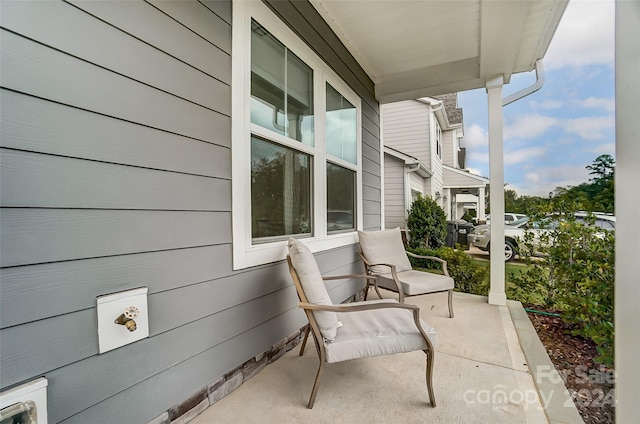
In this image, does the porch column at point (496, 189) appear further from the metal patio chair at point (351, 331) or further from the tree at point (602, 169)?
the metal patio chair at point (351, 331)

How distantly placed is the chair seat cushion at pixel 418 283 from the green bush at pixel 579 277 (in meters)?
1.08

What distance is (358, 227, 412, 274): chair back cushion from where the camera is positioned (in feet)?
11.2

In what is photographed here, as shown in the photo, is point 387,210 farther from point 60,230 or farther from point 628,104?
point 60,230

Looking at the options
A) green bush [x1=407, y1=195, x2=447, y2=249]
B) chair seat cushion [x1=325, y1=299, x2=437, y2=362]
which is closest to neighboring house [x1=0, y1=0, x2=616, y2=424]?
chair seat cushion [x1=325, y1=299, x2=437, y2=362]

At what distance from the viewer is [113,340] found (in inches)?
46.9

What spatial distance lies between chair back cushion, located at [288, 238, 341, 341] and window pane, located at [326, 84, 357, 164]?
4.75 feet

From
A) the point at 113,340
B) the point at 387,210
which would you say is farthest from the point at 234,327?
the point at 387,210

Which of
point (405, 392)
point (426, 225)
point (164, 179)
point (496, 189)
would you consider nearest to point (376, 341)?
point (405, 392)

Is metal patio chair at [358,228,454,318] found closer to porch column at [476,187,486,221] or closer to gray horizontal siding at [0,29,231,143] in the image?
gray horizontal siding at [0,29,231,143]

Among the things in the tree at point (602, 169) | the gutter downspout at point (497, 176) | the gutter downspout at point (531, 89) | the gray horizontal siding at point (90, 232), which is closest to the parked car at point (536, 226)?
the tree at point (602, 169)

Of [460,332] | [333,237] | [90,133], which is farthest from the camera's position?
[333,237]

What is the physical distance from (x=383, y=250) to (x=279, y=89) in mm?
2217

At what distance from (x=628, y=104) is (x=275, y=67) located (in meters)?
2.05

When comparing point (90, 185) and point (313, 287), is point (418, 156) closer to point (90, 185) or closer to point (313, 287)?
point (313, 287)
